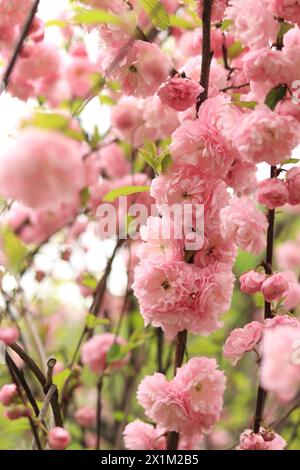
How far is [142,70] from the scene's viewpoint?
3.29 feet

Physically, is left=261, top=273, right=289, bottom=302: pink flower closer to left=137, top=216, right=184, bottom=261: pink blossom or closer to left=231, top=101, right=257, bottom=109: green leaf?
left=137, top=216, right=184, bottom=261: pink blossom

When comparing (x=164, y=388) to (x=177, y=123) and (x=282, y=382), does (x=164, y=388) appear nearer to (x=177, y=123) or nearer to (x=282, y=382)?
(x=282, y=382)

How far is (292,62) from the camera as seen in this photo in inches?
33.2

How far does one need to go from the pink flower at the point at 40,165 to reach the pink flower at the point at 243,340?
440 mm

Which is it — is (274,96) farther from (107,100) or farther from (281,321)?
(107,100)

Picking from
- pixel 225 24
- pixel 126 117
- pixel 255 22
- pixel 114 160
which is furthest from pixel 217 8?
pixel 114 160

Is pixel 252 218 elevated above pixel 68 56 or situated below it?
below

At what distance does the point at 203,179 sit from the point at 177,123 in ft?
1.28

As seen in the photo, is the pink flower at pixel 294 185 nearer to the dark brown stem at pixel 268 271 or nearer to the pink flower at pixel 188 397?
the dark brown stem at pixel 268 271

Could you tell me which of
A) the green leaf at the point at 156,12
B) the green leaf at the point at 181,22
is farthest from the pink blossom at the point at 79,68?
the green leaf at the point at 156,12

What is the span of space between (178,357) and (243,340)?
0.14 meters

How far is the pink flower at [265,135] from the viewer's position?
837mm

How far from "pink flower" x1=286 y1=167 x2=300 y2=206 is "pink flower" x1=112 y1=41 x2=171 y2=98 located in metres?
0.27

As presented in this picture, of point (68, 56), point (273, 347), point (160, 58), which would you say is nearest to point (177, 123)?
point (160, 58)
